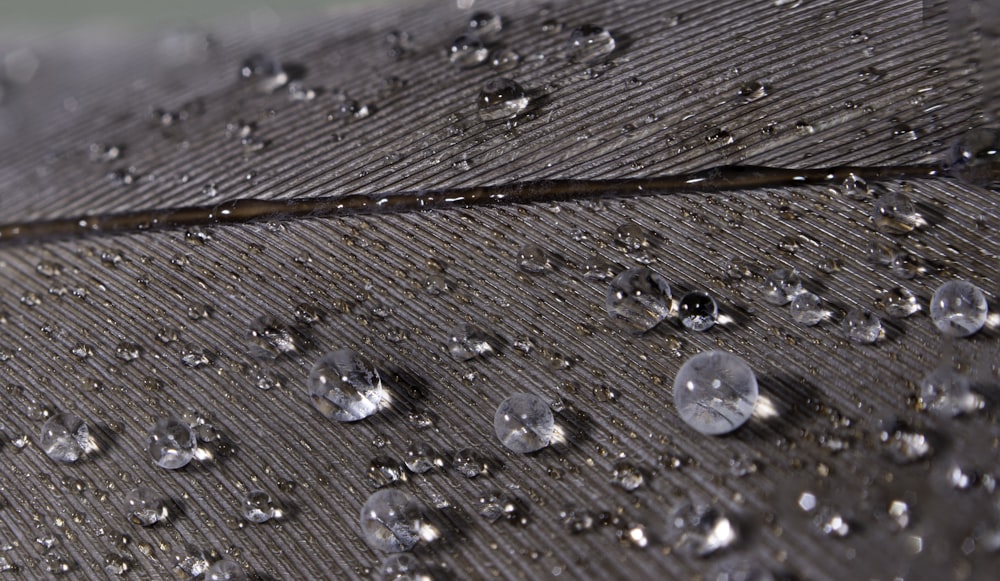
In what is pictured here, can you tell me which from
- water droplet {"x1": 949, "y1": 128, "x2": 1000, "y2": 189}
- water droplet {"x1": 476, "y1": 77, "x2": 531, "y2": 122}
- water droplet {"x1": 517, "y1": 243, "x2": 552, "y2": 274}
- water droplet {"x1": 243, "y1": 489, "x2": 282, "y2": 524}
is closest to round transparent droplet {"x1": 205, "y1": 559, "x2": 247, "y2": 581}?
water droplet {"x1": 243, "y1": 489, "x2": 282, "y2": 524}

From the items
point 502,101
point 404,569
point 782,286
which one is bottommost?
point 404,569

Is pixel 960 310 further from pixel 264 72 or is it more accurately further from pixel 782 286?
pixel 264 72

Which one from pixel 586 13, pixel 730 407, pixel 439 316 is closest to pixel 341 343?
pixel 439 316

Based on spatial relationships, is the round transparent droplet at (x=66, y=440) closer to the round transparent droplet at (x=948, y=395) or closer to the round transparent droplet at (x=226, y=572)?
the round transparent droplet at (x=226, y=572)

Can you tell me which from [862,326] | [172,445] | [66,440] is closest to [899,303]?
[862,326]

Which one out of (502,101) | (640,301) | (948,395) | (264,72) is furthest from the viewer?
(264,72)

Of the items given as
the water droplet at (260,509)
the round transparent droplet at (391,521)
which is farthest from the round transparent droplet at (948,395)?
the water droplet at (260,509)

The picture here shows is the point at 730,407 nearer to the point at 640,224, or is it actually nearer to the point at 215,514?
the point at 640,224
